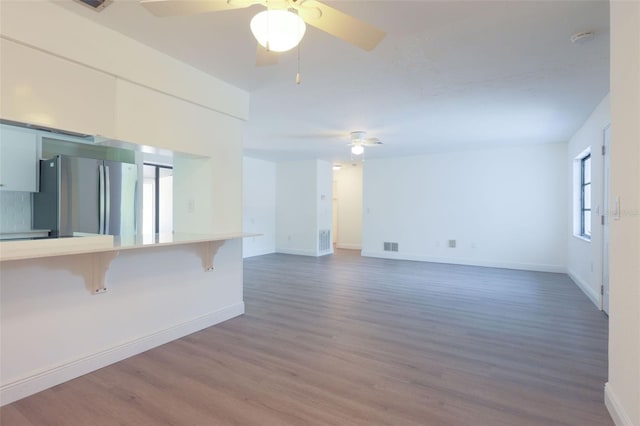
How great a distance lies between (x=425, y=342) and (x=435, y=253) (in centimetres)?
454

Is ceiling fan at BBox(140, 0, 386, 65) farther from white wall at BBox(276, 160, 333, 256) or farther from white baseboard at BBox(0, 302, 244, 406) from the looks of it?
white wall at BBox(276, 160, 333, 256)

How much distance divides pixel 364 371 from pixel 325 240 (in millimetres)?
6037

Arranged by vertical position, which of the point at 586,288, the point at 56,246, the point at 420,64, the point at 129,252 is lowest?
the point at 586,288

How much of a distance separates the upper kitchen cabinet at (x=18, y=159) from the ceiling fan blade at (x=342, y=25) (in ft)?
11.9

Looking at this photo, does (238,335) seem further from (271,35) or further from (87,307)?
(271,35)

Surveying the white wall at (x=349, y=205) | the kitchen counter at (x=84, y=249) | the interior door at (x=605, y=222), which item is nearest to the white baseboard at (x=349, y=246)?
the white wall at (x=349, y=205)

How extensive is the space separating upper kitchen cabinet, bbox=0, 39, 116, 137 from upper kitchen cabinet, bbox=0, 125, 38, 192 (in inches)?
76.6

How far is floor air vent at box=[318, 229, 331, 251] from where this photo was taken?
8203 mm

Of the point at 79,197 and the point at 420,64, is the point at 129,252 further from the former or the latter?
the point at 420,64

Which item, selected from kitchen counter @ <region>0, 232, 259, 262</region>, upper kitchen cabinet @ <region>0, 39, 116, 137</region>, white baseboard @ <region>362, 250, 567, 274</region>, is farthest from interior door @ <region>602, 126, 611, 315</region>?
upper kitchen cabinet @ <region>0, 39, 116, 137</region>

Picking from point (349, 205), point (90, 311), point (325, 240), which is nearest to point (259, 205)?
point (325, 240)

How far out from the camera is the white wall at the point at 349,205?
31.4 ft

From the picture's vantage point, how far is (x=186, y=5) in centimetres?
151

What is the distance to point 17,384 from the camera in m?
1.98
